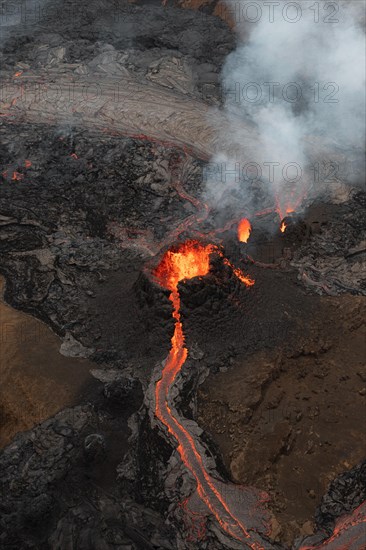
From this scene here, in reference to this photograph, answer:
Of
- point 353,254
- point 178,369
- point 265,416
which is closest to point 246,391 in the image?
point 265,416

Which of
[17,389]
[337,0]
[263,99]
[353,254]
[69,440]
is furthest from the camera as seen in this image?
[337,0]

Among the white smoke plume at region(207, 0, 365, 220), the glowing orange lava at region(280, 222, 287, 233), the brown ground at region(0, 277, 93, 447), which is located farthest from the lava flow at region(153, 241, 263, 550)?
the white smoke plume at region(207, 0, 365, 220)

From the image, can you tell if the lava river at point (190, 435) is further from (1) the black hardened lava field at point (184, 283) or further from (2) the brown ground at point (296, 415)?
(2) the brown ground at point (296, 415)

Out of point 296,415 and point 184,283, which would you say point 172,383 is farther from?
point 296,415

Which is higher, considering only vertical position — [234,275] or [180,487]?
[234,275]

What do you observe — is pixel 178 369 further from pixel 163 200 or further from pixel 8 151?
pixel 8 151

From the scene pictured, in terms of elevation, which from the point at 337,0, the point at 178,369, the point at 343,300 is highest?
the point at 337,0

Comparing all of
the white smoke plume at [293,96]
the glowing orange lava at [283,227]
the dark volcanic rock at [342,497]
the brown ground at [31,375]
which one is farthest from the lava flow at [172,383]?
the white smoke plume at [293,96]
